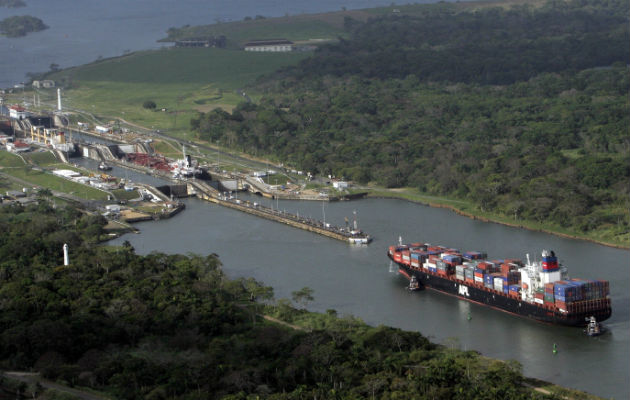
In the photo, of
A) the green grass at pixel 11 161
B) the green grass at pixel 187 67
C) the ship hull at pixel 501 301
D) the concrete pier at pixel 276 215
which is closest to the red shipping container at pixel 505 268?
the ship hull at pixel 501 301

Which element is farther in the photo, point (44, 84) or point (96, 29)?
point (96, 29)

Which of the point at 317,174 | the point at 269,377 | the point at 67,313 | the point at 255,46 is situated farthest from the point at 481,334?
the point at 255,46

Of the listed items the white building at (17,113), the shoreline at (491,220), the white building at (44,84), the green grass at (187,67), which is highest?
the green grass at (187,67)

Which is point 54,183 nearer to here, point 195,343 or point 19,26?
point 195,343

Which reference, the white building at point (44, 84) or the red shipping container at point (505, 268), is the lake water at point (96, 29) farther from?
the red shipping container at point (505, 268)

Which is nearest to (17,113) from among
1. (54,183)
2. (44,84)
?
(44,84)

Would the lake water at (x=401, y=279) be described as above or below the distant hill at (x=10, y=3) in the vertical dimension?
below

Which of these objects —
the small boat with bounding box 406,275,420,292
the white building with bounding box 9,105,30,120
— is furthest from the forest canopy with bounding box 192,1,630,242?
the white building with bounding box 9,105,30,120

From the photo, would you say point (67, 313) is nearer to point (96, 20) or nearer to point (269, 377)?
point (269, 377)
